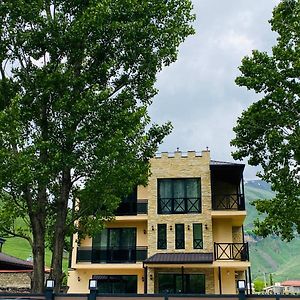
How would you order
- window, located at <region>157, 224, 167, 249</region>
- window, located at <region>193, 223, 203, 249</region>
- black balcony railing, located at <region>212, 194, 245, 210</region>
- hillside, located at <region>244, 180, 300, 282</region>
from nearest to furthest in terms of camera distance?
window, located at <region>193, 223, 203, 249</region>, window, located at <region>157, 224, 167, 249</region>, black balcony railing, located at <region>212, 194, 245, 210</region>, hillside, located at <region>244, 180, 300, 282</region>

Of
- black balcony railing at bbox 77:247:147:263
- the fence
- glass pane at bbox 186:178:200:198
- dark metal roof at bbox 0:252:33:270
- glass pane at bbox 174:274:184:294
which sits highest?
glass pane at bbox 186:178:200:198

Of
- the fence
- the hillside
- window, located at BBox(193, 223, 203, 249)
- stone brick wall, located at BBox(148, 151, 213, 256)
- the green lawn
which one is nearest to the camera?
the fence

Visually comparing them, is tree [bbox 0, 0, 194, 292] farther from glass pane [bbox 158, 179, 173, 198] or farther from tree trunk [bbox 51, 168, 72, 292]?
glass pane [bbox 158, 179, 173, 198]

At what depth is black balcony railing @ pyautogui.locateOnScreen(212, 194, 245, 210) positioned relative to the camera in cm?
2245

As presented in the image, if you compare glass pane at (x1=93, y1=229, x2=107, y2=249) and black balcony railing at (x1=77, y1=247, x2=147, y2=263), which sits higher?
glass pane at (x1=93, y1=229, x2=107, y2=249)

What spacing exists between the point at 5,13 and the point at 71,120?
12.0 feet

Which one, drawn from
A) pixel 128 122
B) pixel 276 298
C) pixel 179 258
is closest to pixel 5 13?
pixel 128 122

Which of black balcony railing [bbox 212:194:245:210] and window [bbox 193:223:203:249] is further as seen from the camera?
black balcony railing [bbox 212:194:245:210]

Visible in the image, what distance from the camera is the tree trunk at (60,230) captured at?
12.4 m

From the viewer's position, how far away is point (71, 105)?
40.7 ft

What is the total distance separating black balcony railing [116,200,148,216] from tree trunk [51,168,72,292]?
10.0 metres

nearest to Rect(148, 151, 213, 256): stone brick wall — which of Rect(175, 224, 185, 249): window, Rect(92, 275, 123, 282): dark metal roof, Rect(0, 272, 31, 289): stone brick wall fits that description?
Rect(175, 224, 185, 249): window

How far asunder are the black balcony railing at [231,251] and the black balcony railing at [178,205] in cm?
220

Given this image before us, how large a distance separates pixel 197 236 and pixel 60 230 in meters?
10.7
